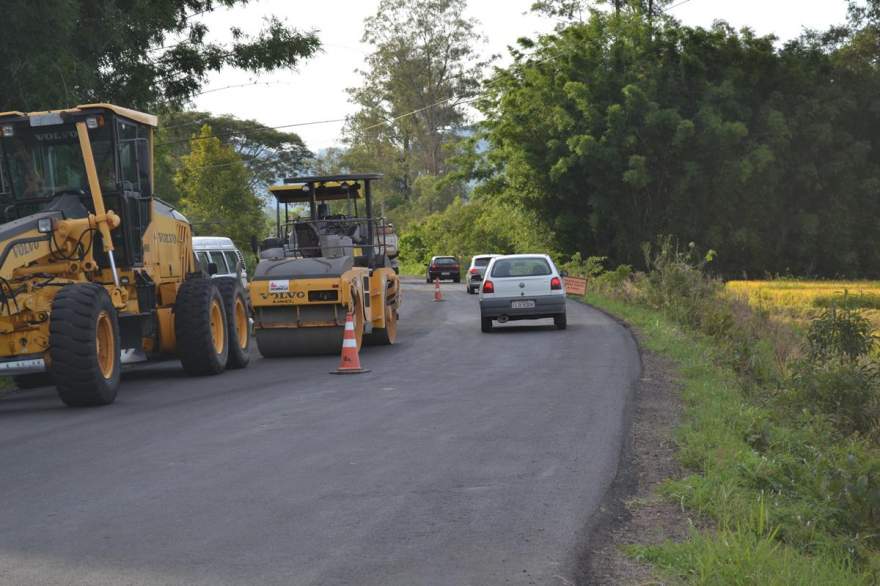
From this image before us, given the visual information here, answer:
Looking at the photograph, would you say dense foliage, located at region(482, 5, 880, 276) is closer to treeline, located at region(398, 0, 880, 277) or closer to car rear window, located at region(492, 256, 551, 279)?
treeline, located at region(398, 0, 880, 277)

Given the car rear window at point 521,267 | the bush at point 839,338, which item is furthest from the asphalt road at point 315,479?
the car rear window at point 521,267

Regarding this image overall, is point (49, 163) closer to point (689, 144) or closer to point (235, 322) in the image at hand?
point (235, 322)

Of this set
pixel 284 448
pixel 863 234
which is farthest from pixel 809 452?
pixel 863 234

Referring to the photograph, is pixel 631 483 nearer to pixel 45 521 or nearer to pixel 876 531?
pixel 876 531

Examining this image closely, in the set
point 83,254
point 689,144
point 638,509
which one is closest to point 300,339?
point 83,254

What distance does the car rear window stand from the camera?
2425 centimetres

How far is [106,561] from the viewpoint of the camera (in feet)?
20.7

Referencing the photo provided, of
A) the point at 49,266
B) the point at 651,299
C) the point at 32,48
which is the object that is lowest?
the point at 651,299

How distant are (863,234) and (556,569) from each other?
5394 cm

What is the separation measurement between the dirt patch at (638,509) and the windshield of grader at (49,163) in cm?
743

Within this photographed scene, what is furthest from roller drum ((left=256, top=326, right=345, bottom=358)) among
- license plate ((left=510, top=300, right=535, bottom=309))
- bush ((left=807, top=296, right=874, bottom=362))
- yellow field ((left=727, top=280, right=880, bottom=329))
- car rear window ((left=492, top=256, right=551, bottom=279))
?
yellow field ((left=727, top=280, right=880, bottom=329))

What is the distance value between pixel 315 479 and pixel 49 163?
26.8 ft

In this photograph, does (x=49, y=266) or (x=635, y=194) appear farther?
(x=635, y=194)

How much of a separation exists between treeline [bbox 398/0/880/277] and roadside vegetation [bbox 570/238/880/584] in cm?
3030
